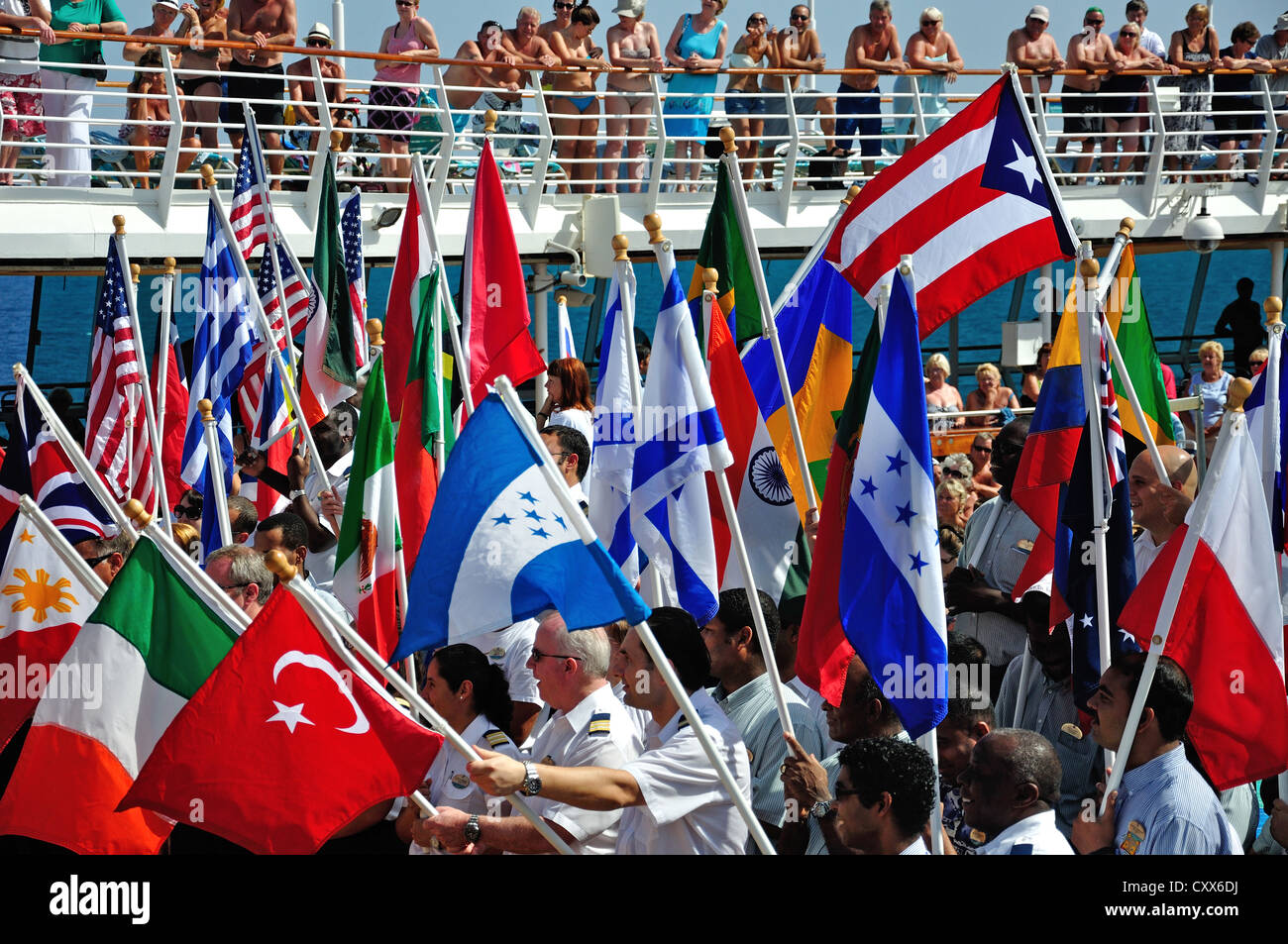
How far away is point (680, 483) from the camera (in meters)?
6.04

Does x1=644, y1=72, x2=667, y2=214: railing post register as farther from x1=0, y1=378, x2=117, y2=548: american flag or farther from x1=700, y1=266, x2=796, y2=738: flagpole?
x1=700, y1=266, x2=796, y2=738: flagpole

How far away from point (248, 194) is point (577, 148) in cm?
656

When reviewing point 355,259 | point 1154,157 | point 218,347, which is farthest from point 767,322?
point 1154,157

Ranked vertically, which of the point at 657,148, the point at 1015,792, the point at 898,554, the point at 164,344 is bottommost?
the point at 1015,792

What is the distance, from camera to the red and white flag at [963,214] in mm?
6969

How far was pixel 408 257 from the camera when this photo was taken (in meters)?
8.50

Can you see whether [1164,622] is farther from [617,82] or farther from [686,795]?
[617,82]

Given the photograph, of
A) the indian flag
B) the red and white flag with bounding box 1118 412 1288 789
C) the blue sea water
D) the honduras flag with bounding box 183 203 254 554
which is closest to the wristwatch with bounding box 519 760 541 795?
the indian flag

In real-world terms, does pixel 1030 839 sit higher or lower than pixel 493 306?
lower

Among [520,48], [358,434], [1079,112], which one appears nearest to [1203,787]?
[358,434]

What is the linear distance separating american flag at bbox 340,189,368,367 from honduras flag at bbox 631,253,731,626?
14.5 feet

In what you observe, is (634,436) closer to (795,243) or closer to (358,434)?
(358,434)

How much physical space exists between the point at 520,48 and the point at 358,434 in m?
8.69

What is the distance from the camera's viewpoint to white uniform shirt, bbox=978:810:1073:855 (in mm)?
4734
